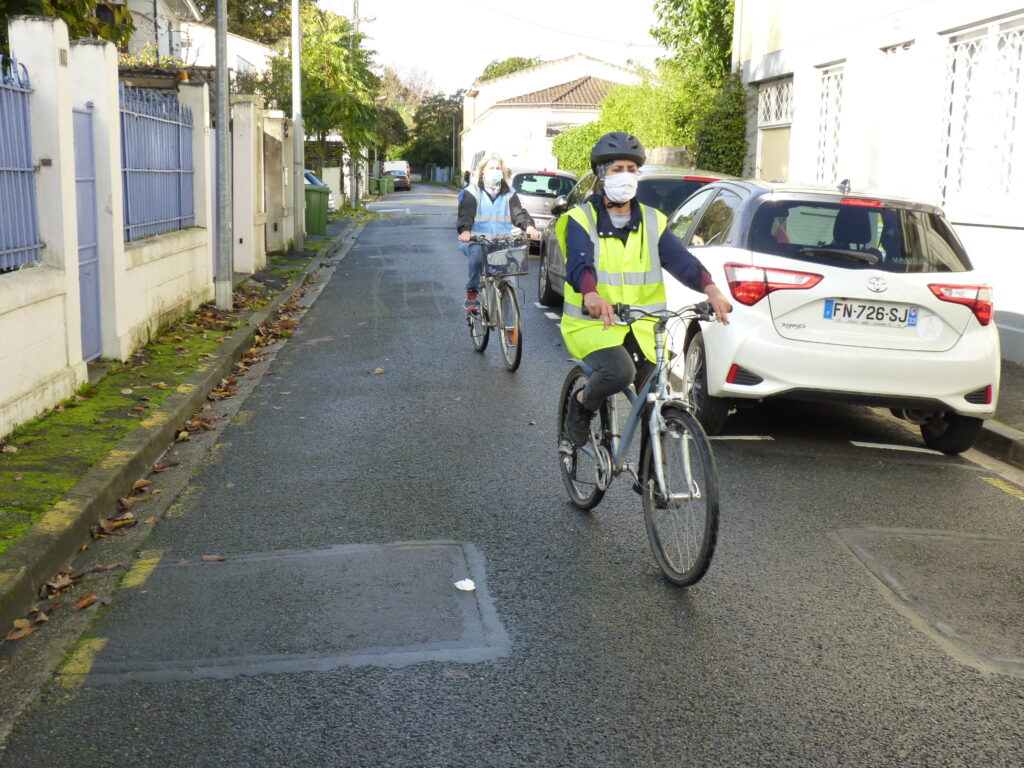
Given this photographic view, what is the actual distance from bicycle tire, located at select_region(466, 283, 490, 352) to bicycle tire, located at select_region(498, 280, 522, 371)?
56cm

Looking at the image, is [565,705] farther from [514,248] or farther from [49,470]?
[514,248]

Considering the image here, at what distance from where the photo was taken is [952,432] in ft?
24.5

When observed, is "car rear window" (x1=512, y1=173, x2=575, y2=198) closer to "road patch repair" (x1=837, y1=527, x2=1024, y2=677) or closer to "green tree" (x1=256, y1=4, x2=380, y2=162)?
"green tree" (x1=256, y1=4, x2=380, y2=162)

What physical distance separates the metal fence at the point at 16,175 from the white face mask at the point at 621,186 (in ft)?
14.0

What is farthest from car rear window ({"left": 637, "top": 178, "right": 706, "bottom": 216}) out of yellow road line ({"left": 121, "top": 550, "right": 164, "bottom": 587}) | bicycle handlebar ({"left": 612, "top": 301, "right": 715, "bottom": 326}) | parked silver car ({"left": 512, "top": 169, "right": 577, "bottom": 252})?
parked silver car ({"left": 512, "top": 169, "right": 577, "bottom": 252})

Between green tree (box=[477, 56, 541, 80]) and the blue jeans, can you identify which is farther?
green tree (box=[477, 56, 541, 80])

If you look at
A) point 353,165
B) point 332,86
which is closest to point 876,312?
point 332,86

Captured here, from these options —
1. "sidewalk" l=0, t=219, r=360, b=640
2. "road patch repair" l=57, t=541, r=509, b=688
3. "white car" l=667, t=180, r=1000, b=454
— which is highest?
"white car" l=667, t=180, r=1000, b=454

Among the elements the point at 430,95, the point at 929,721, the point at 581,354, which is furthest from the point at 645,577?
the point at 430,95

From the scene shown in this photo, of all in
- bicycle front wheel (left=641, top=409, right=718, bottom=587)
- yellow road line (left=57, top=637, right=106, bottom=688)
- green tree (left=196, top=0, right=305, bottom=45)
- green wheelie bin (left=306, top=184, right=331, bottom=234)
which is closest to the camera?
yellow road line (left=57, top=637, right=106, bottom=688)

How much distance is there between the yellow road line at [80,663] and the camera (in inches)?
155

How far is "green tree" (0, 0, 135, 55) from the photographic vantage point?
738 centimetres

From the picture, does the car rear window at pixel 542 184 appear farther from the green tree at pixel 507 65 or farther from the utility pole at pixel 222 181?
the green tree at pixel 507 65

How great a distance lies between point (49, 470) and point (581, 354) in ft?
9.81
